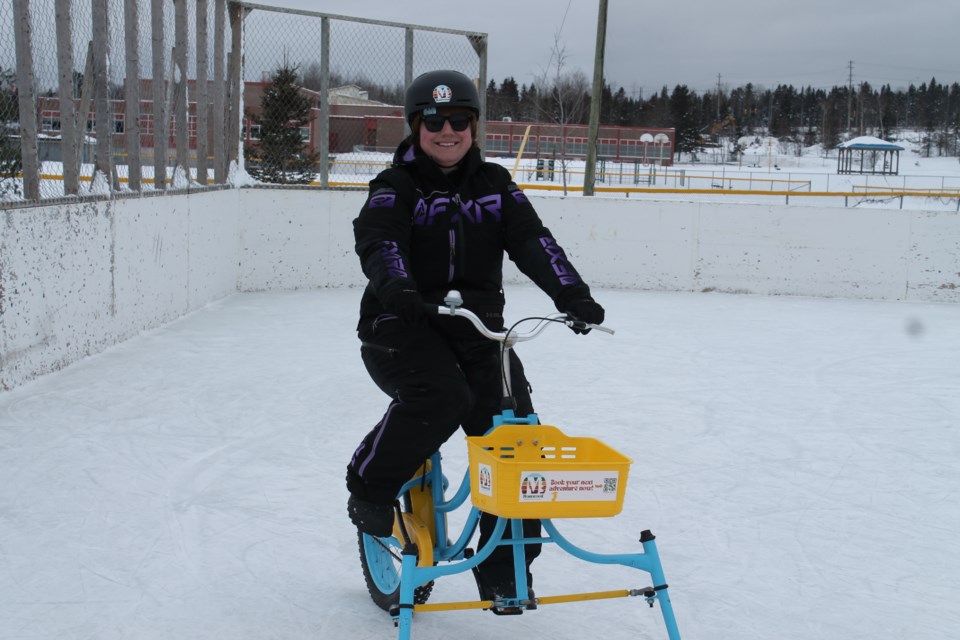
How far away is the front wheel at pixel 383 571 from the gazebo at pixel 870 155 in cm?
3706

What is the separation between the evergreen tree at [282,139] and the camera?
10.5m

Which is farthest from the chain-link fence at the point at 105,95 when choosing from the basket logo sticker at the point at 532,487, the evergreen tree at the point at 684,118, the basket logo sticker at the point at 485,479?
the evergreen tree at the point at 684,118

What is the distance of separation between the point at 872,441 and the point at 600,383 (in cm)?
171

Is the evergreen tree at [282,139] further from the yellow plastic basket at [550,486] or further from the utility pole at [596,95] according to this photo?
the yellow plastic basket at [550,486]

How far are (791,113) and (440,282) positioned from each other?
256 ft

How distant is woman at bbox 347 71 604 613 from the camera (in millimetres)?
2482

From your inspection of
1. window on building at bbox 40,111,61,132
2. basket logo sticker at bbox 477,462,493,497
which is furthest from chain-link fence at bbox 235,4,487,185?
basket logo sticker at bbox 477,462,493,497

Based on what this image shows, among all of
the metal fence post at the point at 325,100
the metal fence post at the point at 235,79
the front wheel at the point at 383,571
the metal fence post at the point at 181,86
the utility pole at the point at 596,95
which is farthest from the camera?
the utility pole at the point at 596,95

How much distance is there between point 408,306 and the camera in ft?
7.28

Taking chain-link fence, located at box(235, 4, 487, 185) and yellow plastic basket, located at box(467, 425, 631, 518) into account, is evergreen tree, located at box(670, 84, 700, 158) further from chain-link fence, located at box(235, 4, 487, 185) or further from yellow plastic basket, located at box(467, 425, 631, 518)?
yellow plastic basket, located at box(467, 425, 631, 518)

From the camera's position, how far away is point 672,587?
319cm

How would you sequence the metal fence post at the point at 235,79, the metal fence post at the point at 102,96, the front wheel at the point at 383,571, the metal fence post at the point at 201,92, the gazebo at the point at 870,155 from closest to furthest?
the front wheel at the point at 383,571 < the metal fence post at the point at 102,96 < the metal fence post at the point at 201,92 < the metal fence post at the point at 235,79 < the gazebo at the point at 870,155

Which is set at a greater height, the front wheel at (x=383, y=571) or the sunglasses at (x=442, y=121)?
the sunglasses at (x=442, y=121)

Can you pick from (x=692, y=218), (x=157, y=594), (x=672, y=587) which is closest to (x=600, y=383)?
(x=672, y=587)
